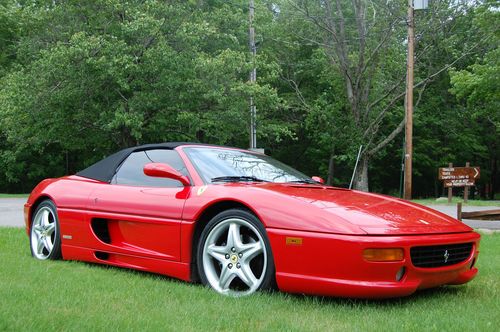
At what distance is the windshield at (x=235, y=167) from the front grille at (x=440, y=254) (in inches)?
62.7

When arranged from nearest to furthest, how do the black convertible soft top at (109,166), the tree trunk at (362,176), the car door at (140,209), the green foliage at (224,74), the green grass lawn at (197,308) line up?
the green grass lawn at (197,308) → the car door at (140,209) → the black convertible soft top at (109,166) → the green foliage at (224,74) → the tree trunk at (362,176)

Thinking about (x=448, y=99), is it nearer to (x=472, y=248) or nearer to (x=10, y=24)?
(x=10, y=24)

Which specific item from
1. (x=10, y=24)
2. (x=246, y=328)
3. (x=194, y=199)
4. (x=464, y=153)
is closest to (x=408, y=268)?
(x=246, y=328)

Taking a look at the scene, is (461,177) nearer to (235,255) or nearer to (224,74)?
(224,74)

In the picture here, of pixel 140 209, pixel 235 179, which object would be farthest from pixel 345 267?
pixel 140 209

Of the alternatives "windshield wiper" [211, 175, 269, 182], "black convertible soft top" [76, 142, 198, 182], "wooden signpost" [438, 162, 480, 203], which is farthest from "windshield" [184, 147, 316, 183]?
"wooden signpost" [438, 162, 480, 203]

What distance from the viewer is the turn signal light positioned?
11.6 feet

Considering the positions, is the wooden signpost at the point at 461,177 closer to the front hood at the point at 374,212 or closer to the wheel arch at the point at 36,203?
the front hood at the point at 374,212

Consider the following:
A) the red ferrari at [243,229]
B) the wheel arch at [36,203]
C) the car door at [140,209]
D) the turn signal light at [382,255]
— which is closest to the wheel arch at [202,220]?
the red ferrari at [243,229]

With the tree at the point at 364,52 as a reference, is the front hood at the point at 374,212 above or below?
below

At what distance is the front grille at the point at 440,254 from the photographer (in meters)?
3.71

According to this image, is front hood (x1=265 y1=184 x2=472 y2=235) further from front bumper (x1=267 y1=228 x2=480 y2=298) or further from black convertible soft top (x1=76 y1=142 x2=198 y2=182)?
black convertible soft top (x1=76 y1=142 x2=198 y2=182)

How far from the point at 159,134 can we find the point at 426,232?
20008 mm

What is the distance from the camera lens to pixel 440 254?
12.7 ft
